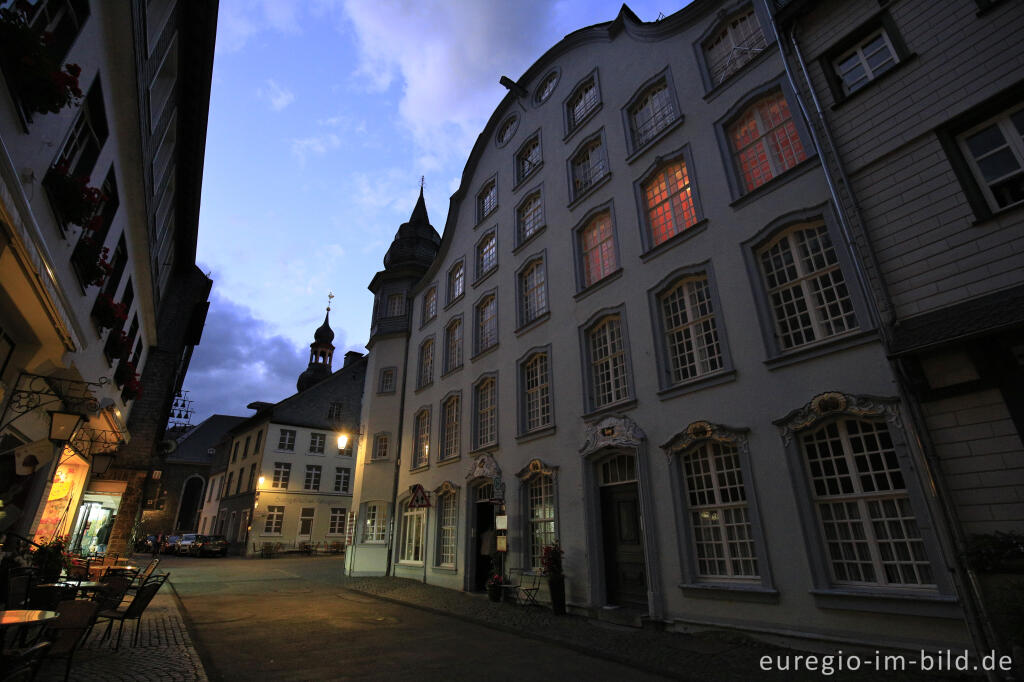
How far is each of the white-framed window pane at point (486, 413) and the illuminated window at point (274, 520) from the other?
83.1ft

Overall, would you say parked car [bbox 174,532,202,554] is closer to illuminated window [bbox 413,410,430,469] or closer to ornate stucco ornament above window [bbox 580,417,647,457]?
illuminated window [bbox 413,410,430,469]

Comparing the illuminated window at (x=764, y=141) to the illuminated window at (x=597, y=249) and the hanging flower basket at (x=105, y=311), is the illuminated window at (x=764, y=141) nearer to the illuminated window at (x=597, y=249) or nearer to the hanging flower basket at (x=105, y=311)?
the illuminated window at (x=597, y=249)

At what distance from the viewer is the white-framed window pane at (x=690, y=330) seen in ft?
32.9

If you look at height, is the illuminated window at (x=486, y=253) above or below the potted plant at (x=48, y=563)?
above

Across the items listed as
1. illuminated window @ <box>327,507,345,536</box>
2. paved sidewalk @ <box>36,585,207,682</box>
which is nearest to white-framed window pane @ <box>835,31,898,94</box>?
paved sidewalk @ <box>36,585,207,682</box>

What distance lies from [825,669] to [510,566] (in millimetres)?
8380

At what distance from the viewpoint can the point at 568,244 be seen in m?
14.8

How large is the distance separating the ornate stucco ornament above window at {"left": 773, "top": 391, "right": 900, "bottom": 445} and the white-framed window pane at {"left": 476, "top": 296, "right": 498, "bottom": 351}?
10.5m

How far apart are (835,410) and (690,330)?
336 cm

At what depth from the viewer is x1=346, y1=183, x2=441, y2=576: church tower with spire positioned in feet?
69.8

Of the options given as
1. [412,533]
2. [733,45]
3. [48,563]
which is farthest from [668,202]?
[412,533]

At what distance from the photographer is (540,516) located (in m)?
13.3

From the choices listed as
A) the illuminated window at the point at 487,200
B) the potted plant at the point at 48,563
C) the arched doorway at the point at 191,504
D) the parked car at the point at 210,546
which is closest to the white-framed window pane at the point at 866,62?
the illuminated window at the point at 487,200

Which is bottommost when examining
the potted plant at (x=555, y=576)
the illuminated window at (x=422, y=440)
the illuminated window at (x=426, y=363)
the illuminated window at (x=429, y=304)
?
the potted plant at (x=555, y=576)
